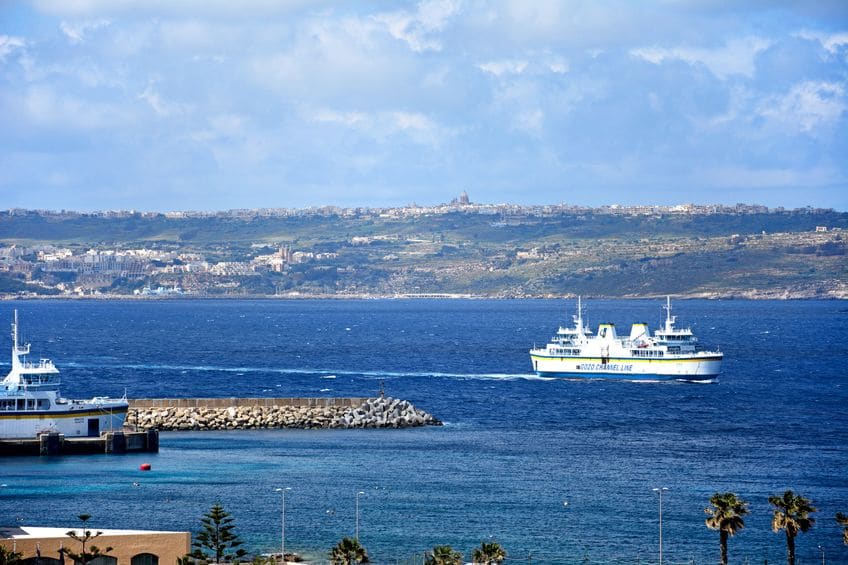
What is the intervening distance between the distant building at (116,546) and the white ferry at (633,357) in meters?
86.5

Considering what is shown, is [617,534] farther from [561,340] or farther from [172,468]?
[561,340]

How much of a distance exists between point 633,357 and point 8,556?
93.1 m

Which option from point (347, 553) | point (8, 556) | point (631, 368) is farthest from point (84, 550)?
point (631, 368)

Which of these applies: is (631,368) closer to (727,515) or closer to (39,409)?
(39,409)

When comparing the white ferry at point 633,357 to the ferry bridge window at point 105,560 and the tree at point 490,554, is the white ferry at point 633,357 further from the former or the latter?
the ferry bridge window at point 105,560

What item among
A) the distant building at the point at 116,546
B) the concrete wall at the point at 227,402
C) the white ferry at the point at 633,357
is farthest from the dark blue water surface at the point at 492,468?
the distant building at the point at 116,546

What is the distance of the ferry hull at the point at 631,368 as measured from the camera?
125625mm

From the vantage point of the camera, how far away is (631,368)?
425 ft

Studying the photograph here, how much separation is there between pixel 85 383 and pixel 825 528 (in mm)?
69491

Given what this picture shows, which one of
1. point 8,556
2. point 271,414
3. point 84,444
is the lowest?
point 8,556

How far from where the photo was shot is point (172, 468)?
69188mm

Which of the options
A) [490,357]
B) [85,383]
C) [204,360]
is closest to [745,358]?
[490,357]

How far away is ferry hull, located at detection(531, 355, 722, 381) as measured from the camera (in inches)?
4946

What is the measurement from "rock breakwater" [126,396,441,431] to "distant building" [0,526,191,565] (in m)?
38.0
